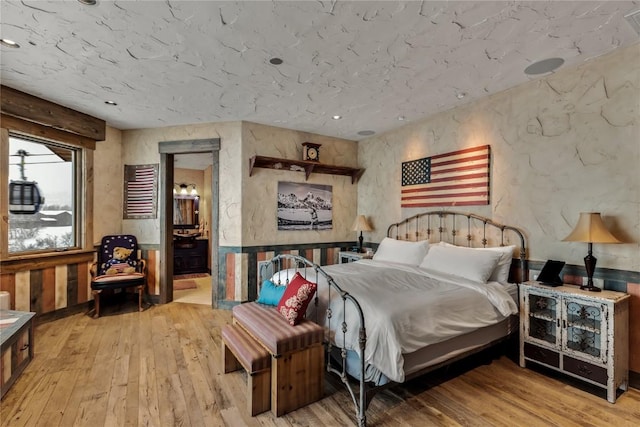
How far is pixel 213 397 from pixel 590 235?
130 inches

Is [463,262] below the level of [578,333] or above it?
above

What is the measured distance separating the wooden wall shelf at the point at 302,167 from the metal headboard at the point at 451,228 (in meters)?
1.25

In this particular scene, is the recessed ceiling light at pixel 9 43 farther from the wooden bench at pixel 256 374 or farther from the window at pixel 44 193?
the wooden bench at pixel 256 374

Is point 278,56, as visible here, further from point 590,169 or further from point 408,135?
point 590,169

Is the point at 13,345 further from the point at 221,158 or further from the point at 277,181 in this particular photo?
the point at 277,181

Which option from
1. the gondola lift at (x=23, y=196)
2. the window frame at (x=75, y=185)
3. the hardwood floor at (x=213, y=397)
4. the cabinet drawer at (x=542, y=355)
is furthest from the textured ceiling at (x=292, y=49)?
the hardwood floor at (x=213, y=397)

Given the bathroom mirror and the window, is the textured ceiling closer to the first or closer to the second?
the window

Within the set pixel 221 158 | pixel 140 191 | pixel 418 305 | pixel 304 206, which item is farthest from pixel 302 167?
pixel 418 305

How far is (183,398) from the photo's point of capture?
234 cm

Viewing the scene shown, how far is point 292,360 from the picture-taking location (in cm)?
215

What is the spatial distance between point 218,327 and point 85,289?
2.20 m

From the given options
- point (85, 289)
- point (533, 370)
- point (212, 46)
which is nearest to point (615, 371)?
point (533, 370)

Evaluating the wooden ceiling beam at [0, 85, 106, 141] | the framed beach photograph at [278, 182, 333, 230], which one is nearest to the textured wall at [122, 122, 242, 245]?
the wooden ceiling beam at [0, 85, 106, 141]

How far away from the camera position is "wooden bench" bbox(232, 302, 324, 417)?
2.12 m
